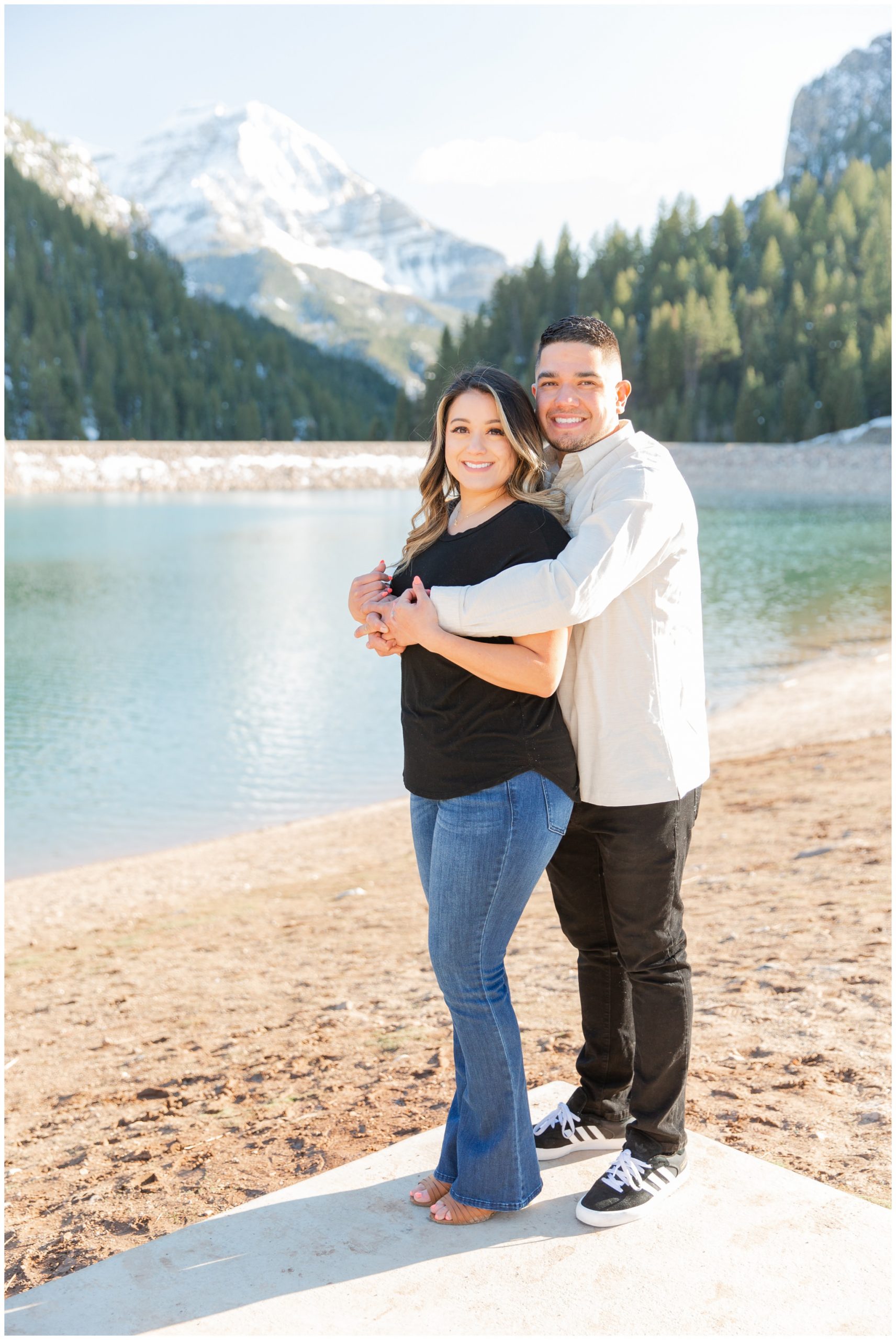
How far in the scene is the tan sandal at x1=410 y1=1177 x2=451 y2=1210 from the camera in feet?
8.89

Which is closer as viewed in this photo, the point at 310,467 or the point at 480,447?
the point at 480,447

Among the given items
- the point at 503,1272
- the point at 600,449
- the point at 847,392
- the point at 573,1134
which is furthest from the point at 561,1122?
the point at 847,392

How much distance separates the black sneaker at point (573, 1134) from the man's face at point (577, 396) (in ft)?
5.87

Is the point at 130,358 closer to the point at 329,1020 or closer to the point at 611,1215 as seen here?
the point at 329,1020

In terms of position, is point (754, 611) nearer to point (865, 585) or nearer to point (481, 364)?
point (865, 585)

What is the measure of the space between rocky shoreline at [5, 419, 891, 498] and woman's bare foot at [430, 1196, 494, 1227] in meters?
55.5

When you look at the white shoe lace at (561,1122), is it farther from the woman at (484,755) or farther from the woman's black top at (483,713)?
the woman's black top at (483,713)

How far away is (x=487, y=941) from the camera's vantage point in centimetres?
248

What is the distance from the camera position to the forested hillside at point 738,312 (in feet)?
252

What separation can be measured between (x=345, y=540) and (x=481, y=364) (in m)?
31.6

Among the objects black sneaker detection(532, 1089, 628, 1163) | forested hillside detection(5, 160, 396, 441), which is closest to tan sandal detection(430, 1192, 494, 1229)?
black sneaker detection(532, 1089, 628, 1163)

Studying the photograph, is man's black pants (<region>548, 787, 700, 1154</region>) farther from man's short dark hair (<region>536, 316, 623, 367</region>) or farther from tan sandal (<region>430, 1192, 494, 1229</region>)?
man's short dark hair (<region>536, 316, 623, 367</region>)

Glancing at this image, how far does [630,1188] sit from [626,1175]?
31mm

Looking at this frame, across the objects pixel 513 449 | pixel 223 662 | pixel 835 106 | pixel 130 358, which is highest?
pixel 835 106
